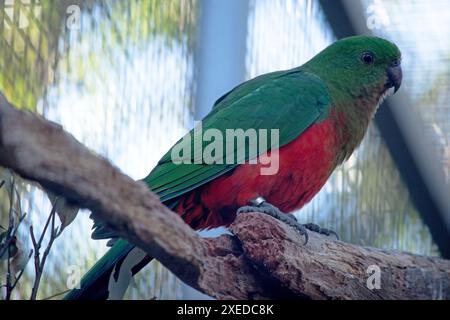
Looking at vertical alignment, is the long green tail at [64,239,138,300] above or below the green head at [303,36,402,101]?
below

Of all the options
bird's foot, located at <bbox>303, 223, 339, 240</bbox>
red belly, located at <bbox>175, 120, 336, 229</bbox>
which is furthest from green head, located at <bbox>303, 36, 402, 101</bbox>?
bird's foot, located at <bbox>303, 223, 339, 240</bbox>

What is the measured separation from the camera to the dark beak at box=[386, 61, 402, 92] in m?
1.41

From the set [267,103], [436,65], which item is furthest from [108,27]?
[436,65]

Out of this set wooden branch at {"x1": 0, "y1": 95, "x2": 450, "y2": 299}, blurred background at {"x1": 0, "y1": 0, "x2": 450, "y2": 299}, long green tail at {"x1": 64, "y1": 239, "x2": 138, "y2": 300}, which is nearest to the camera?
wooden branch at {"x1": 0, "y1": 95, "x2": 450, "y2": 299}

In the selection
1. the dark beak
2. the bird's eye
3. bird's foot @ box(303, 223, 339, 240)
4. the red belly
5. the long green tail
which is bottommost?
the long green tail

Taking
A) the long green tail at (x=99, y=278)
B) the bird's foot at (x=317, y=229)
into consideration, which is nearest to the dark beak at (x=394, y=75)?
the bird's foot at (x=317, y=229)

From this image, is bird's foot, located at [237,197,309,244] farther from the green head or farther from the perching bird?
the green head

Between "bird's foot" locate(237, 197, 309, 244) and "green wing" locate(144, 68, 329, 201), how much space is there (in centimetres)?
8

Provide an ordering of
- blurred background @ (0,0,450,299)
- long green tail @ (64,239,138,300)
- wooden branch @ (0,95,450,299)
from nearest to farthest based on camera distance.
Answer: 1. wooden branch @ (0,95,450,299)
2. long green tail @ (64,239,138,300)
3. blurred background @ (0,0,450,299)

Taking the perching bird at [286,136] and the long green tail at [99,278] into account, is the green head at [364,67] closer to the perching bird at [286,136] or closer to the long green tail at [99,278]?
the perching bird at [286,136]

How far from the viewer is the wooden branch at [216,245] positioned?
0.92m
